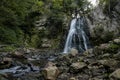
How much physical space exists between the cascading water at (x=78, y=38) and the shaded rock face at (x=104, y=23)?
38.8 inches

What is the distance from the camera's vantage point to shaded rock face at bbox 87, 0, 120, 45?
90.8 ft

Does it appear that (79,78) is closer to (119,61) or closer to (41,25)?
(119,61)

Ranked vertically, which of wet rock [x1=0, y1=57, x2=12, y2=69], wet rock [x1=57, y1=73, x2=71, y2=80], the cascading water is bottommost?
the cascading water

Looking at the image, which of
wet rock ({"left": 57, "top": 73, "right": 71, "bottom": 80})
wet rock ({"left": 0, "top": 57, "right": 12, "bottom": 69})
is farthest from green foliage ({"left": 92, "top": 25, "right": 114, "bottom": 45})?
wet rock ({"left": 57, "top": 73, "right": 71, "bottom": 80})

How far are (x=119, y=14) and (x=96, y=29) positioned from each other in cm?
397

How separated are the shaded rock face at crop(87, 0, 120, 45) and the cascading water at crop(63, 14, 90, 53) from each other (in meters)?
0.99

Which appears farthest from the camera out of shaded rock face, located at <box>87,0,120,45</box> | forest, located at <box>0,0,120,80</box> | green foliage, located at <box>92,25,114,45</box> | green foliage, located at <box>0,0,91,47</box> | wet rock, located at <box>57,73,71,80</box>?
green foliage, located at <box>0,0,91,47</box>

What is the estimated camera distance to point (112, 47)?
46.7ft

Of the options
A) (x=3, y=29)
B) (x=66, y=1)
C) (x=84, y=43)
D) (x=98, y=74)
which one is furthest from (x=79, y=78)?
(x=66, y=1)

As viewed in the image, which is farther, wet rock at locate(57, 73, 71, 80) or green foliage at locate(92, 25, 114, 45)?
green foliage at locate(92, 25, 114, 45)

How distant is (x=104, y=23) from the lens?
94.8ft

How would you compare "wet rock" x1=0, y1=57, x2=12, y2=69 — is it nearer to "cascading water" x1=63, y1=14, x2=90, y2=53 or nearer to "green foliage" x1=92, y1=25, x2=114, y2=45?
"cascading water" x1=63, y1=14, x2=90, y2=53

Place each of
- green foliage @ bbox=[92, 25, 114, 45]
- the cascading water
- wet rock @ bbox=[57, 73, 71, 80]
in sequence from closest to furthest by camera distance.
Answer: wet rock @ bbox=[57, 73, 71, 80] → green foliage @ bbox=[92, 25, 114, 45] → the cascading water

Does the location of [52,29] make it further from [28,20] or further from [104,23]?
[104,23]
